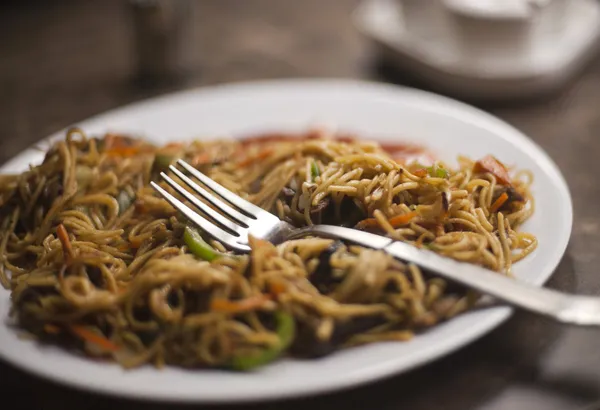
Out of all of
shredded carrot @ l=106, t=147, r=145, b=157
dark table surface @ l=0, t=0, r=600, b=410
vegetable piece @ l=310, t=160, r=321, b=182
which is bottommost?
dark table surface @ l=0, t=0, r=600, b=410

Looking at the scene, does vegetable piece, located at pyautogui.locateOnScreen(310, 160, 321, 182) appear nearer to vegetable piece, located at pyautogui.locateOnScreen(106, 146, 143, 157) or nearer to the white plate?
the white plate

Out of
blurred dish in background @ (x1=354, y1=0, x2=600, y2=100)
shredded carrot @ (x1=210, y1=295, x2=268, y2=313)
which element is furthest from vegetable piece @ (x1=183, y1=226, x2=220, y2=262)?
blurred dish in background @ (x1=354, y1=0, x2=600, y2=100)

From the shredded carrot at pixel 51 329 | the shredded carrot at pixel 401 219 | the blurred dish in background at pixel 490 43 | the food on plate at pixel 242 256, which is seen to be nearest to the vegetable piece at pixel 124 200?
the food on plate at pixel 242 256

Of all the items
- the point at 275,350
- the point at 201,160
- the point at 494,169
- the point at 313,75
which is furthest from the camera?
the point at 313,75

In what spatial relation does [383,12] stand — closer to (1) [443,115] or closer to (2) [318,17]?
(2) [318,17]

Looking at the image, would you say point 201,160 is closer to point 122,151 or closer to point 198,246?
point 122,151

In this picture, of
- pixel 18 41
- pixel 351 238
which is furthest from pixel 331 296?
pixel 18 41

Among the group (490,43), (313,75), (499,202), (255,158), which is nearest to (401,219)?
(499,202)

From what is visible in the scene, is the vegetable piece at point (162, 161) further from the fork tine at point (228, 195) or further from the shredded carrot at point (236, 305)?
the shredded carrot at point (236, 305)
